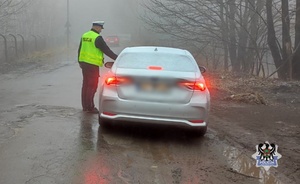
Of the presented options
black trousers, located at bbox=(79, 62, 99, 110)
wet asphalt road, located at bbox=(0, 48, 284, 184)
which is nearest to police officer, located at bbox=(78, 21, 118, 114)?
black trousers, located at bbox=(79, 62, 99, 110)

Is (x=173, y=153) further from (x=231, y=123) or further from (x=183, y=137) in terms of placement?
(x=231, y=123)

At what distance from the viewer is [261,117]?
8.58m

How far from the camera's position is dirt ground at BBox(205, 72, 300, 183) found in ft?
20.1

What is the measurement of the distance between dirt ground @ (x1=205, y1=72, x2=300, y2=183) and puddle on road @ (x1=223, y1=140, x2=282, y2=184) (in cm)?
20

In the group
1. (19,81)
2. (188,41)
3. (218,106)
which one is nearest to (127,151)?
(218,106)

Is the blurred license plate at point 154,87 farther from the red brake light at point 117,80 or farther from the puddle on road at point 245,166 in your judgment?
the puddle on road at point 245,166

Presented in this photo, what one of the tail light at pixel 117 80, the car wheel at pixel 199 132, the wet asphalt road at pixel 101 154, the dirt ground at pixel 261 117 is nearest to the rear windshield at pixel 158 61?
the tail light at pixel 117 80

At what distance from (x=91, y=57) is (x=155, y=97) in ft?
8.08

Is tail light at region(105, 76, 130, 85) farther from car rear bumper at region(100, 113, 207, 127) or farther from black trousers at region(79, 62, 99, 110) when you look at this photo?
black trousers at region(79, 62, 99, 110)

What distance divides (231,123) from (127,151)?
9.92ft

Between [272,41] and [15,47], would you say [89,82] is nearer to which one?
[272,41]

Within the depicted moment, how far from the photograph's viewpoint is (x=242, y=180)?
4738 mm

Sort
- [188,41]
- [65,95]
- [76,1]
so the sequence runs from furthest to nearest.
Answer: [76,1] < [188,41] < [65,95]

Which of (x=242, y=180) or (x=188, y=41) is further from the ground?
(x=188, y=41)
